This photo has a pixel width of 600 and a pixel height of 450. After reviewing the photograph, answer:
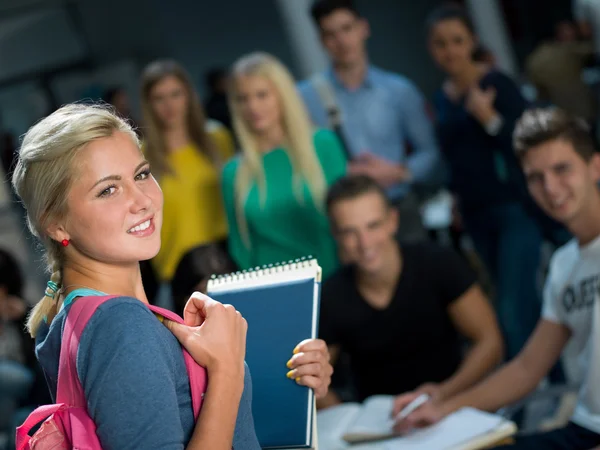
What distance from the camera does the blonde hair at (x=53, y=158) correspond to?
129 cm

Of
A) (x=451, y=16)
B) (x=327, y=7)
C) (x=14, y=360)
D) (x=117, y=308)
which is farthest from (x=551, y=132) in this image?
(x=14, y=360)

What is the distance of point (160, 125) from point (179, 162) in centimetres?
16

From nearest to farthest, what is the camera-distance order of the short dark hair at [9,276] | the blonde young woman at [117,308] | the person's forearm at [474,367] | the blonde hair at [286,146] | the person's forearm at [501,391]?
the blonde young woman at [117,308] < the person's forearm at [501,391] < the person's forearm at [474,367] < the blonde hair at [286,146] < the short dark hair at [9,276]

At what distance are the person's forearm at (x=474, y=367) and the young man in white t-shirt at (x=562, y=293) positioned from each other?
7.9 inches

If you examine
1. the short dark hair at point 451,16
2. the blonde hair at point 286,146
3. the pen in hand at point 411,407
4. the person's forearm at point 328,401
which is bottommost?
the person's forearm at point 328,401

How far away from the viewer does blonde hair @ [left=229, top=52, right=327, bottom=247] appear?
3.15 meters

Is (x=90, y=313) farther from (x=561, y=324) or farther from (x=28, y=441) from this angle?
(x=561, y=324)

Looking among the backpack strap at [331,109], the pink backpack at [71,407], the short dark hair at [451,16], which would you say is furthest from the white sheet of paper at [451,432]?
the short dark hair at [451,16]

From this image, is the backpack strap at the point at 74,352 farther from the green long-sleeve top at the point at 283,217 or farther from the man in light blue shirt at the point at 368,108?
the man in light blue shirt at the point at 368,108

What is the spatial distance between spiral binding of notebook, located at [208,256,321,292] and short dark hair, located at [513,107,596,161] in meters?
1.13

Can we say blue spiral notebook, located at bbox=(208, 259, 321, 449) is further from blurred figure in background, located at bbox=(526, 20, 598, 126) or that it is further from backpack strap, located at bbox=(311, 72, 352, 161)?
blurred figure in background, located at bbox=(526, 20, 598, 126)

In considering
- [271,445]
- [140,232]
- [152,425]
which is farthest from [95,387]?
[271,445]

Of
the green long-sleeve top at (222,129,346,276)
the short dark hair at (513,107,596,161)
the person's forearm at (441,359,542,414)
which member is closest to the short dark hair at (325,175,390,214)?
the green long-sleeve top at (222,129,346,276)

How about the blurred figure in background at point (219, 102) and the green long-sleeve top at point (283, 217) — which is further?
the blurred figure in background at point (219, 102)
